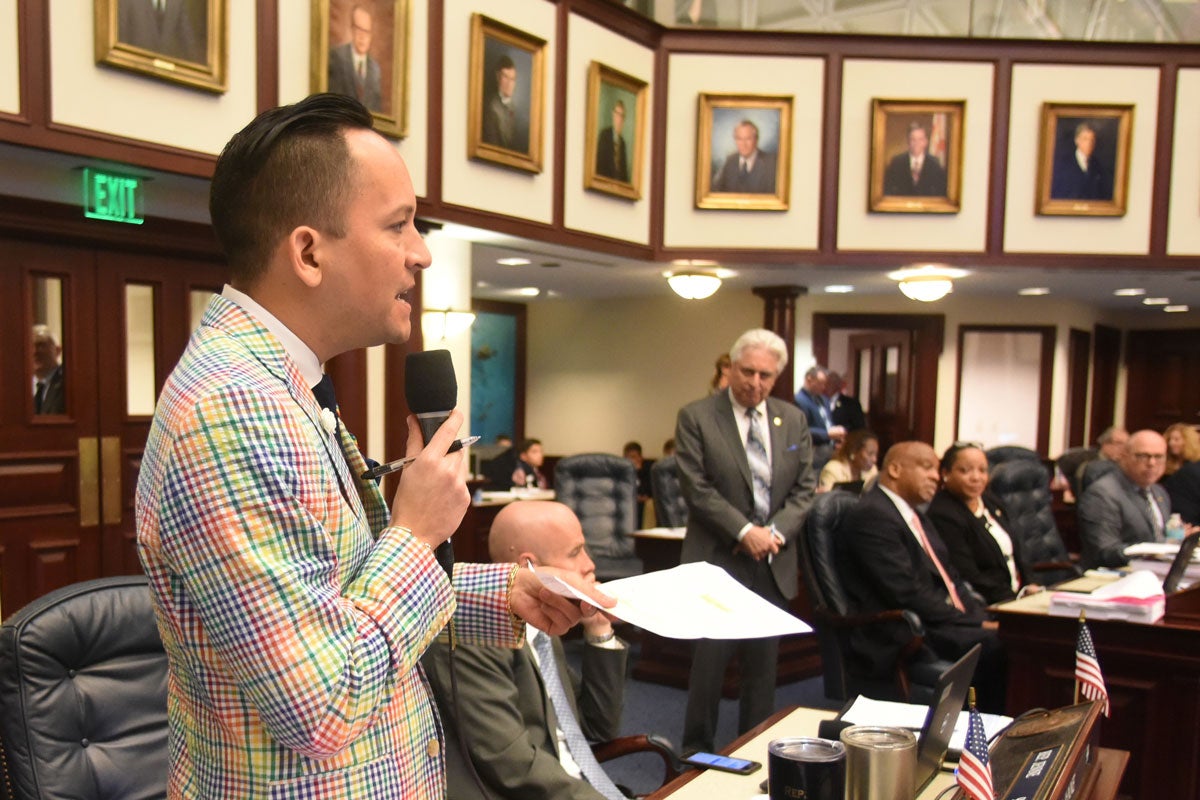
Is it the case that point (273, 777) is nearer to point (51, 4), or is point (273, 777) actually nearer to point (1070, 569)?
point (51, 4)

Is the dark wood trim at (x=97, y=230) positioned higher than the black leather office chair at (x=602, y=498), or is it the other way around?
the dark wood trim at (x=97, y=230)

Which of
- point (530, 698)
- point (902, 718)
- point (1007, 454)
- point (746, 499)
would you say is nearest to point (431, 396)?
point (530, 698)

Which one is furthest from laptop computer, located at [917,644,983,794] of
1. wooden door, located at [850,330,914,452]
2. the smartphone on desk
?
wooden door, located at [850,330,914,452]

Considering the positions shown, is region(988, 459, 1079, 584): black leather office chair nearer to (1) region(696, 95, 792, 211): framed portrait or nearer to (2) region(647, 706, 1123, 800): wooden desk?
(1) region(696, 95, 792, 211): framed portrait

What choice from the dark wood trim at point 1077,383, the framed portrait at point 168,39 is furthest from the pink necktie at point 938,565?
A: the dark wood trim at point 1077,383

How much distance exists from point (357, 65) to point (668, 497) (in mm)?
2940

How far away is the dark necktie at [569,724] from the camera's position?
223cm

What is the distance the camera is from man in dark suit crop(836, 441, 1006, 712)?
3.72 metres

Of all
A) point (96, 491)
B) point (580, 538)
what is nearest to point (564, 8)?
point (96, 491)

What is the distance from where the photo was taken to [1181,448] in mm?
7039

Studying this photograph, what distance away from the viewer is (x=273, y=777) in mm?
973

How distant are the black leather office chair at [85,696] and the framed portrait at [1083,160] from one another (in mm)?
7415

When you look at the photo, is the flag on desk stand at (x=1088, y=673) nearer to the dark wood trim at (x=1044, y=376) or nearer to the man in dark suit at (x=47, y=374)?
the man in dark suit at (x=47, y=374)

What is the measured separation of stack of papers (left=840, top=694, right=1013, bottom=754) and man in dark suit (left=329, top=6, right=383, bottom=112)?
4010mm
